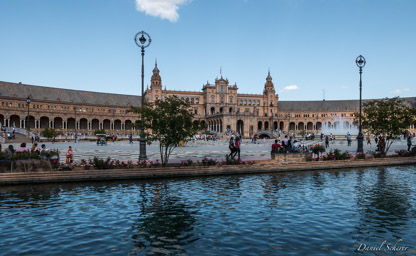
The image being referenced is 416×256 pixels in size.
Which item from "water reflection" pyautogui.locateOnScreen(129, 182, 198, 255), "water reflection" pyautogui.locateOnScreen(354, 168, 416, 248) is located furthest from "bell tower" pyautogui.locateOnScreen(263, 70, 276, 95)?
"water reflection" pyautogui.locateOnScreen(129, 182, 198, 255)

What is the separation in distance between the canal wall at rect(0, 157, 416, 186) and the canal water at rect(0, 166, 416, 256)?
680 mm

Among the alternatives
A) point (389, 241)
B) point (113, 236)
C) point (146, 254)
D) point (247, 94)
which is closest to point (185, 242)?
point (146, 254)

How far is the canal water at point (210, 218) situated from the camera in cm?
791

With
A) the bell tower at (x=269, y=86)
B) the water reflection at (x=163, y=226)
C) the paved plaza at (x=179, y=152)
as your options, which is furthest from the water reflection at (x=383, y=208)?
the bell tower at (x=269, y=86)

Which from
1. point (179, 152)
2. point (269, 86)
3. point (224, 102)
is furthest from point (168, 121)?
point (269, 86)

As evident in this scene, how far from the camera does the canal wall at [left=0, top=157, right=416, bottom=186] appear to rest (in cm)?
1589

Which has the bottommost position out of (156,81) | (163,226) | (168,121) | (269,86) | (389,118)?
(163,226)

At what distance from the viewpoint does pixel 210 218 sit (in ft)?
33.9

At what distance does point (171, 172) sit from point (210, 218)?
791 cm

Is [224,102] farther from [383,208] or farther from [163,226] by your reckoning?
[163,226]

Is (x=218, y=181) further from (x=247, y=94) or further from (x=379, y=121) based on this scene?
(x=247, y=94)

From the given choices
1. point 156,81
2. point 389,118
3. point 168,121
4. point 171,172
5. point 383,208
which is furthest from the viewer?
point 156,81

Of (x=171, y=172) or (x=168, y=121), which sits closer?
(x=171, y=172)

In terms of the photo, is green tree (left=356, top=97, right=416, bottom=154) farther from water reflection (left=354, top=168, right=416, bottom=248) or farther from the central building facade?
the central building facade
